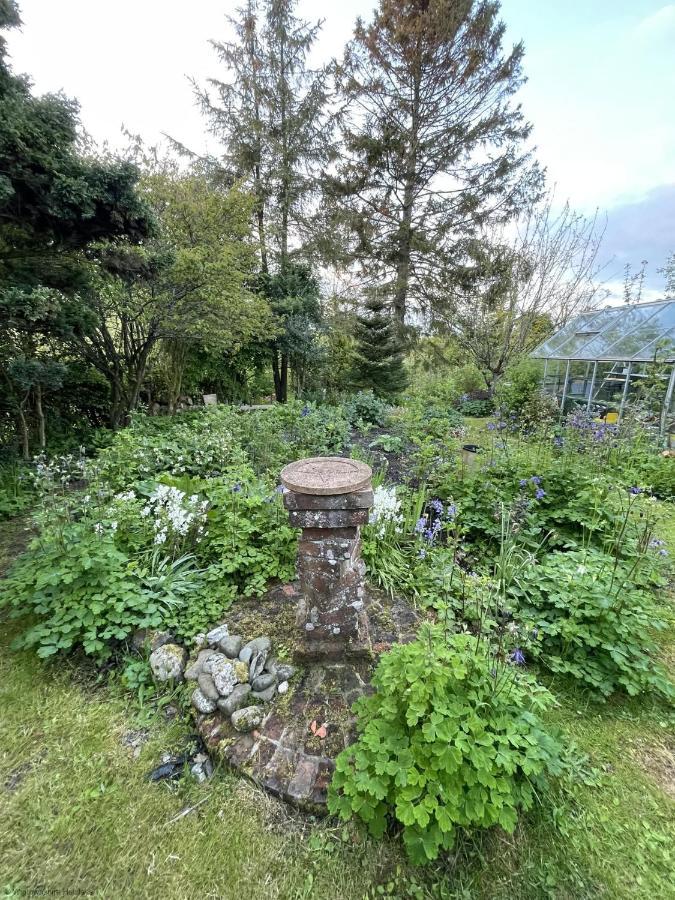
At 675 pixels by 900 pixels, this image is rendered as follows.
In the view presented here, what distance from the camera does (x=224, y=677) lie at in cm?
191

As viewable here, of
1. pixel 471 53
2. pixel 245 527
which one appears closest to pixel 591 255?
pixel 471 53

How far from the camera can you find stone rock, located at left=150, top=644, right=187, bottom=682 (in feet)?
6.70

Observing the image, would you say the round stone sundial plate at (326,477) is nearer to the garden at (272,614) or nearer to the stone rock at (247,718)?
the garden at (272,614)

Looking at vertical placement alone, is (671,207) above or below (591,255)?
above

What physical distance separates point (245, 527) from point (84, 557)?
3.43 ft

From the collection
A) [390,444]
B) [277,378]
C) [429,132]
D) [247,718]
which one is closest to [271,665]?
[247,718]

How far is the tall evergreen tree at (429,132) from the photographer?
10.1 metres

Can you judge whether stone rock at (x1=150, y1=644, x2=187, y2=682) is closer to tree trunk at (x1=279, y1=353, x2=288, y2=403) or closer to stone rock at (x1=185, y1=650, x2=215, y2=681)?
stone rock at (x1=185, y1=650, x2=215, y2=681)

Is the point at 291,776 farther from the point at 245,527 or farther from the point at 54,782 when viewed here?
the point at 245,527

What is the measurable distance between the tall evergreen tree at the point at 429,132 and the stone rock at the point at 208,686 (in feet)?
40.9

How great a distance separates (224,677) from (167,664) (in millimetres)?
405

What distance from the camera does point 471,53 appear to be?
10.1 m

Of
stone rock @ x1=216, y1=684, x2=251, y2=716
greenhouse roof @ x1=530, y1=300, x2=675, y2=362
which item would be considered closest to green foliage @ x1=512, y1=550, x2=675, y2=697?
stone rock @ x1=216, y1=684, x2=251, y2=716

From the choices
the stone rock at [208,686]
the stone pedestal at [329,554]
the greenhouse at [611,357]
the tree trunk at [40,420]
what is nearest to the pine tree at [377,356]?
the greenhouse at [611,357]
